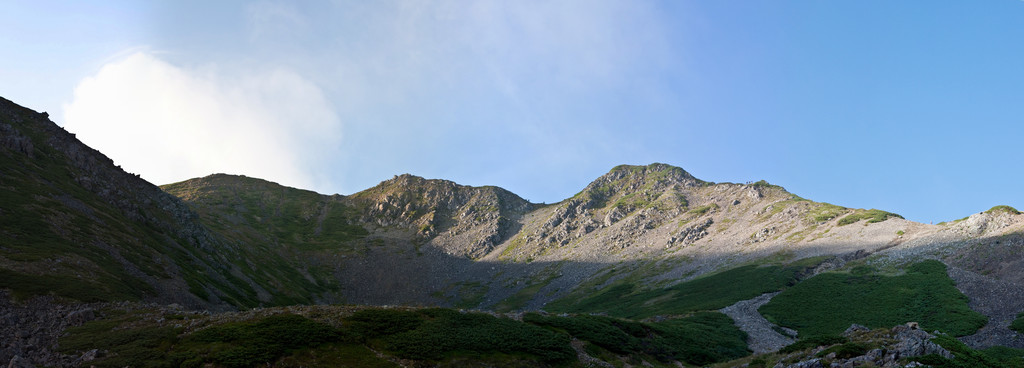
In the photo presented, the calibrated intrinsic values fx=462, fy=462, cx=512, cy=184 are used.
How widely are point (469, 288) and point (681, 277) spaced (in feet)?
234

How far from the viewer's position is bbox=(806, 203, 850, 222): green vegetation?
134250 millimetres

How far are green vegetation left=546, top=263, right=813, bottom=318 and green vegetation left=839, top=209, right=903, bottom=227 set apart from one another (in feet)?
114

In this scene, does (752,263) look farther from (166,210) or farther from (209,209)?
(209,209)

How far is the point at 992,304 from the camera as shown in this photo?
5934 centimetres

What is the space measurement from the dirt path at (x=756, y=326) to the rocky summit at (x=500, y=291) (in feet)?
1.57

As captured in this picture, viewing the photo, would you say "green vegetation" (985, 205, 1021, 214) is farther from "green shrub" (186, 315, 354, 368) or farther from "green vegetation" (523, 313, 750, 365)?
"green shrub" (186, 315, 354, 368)

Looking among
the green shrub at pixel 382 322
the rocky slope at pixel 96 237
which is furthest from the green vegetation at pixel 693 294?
the rocky slope at pixel 96 237

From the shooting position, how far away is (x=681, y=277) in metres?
123

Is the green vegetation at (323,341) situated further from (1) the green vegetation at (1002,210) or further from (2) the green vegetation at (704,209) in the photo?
(2) the green vegetation at (704,209)

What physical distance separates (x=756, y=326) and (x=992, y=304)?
1086 inches

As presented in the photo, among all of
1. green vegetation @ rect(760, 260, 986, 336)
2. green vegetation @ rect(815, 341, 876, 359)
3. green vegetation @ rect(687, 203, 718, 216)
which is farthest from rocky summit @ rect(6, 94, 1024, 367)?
green vegetation @ rect(687, 203, 718, 216)

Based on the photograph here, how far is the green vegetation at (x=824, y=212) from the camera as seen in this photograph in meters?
A: 134

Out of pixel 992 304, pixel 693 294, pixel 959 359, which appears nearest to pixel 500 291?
pixel 693 294

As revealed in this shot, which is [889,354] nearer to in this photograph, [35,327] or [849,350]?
[849,350]
